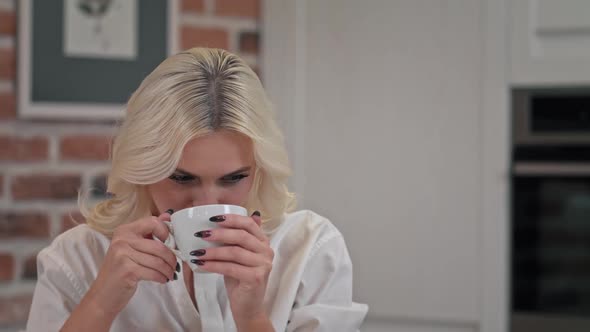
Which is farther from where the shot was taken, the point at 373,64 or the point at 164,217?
the point at 373,64

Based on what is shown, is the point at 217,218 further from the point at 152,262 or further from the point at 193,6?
the point at 193,6

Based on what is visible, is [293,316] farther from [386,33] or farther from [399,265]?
[386,33]

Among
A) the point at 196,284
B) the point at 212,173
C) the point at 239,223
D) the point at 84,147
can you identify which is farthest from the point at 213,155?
the point at 84,147

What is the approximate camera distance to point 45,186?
6.29 feet

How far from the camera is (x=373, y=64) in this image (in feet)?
6.93

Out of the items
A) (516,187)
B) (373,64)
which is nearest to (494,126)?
(516,187)

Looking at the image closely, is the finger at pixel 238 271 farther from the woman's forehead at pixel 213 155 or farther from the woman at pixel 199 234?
the woman's forehead at pixel 213 155

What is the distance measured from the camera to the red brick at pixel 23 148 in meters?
1.88

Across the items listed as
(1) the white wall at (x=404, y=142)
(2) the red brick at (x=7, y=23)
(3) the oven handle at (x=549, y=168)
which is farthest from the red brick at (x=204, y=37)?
(3) the oven handle at (x=549, y=168)

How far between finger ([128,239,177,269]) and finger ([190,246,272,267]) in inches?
2.7

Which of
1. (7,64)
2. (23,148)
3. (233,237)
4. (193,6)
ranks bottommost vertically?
(233,237)

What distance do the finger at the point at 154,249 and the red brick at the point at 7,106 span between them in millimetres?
945

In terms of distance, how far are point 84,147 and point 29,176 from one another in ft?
0.47

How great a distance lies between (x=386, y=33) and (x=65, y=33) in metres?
0.79
